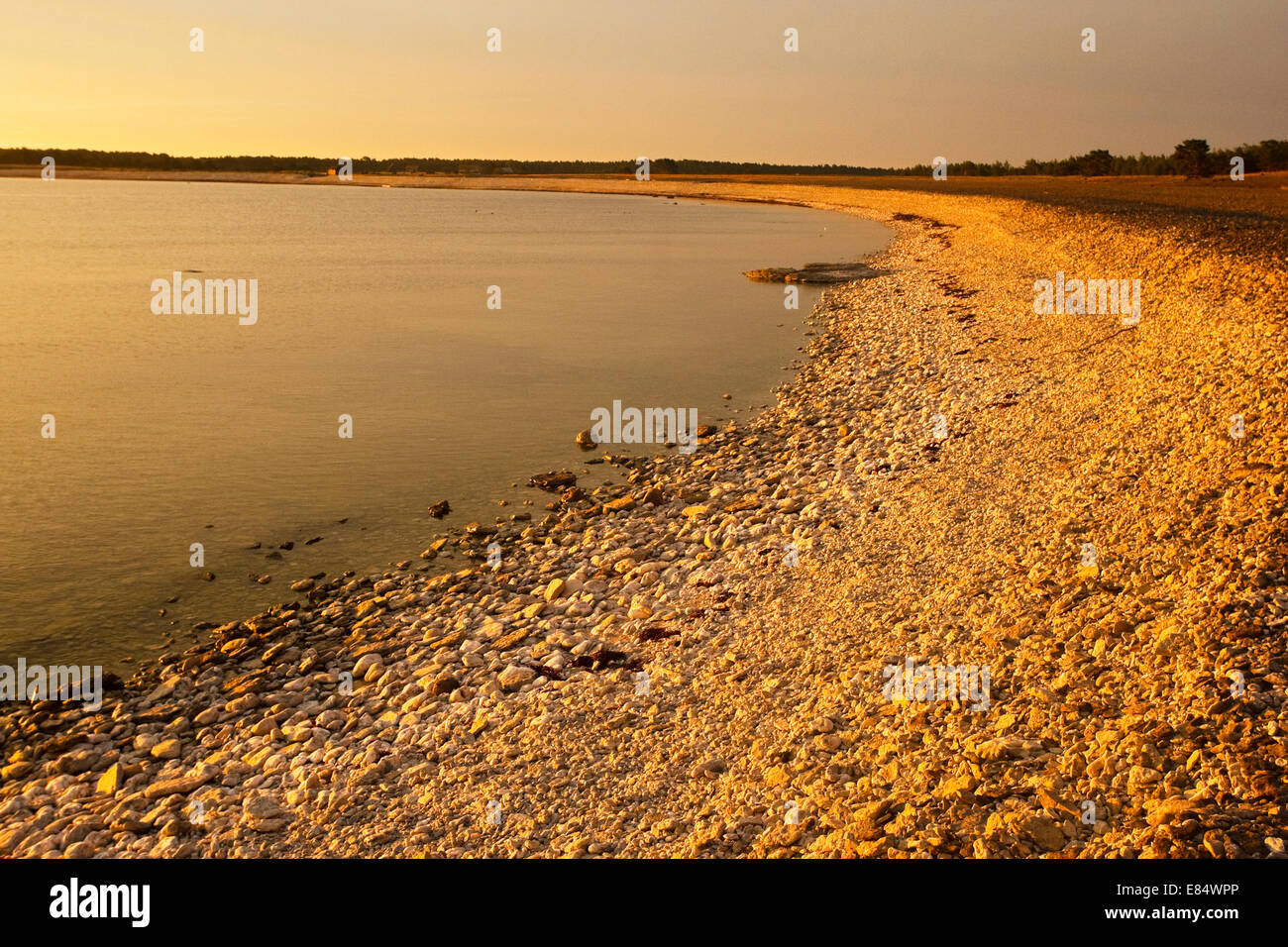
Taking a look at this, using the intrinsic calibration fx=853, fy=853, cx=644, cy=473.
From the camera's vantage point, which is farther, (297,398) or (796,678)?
(297,398)

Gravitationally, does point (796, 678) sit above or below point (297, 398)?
below

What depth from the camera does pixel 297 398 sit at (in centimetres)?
2252

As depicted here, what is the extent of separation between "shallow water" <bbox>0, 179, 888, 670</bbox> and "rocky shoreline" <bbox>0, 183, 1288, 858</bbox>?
76.7 inches

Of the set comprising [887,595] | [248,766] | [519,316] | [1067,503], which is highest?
[519,316]

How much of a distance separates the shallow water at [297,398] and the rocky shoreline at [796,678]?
1949 millimetres

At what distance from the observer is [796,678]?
26.5 feet

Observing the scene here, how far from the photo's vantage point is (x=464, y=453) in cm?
1775

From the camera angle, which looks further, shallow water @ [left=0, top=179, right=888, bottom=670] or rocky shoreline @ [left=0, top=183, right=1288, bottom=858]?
shallow water @ [left=0, top=179, right=888, bottom=670]

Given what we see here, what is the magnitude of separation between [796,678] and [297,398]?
60.1 feet

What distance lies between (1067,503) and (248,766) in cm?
935

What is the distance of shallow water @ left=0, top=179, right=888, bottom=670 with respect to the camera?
41.4ft

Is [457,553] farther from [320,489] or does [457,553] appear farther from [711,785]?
[711,785]

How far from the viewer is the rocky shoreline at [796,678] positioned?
239 inches
